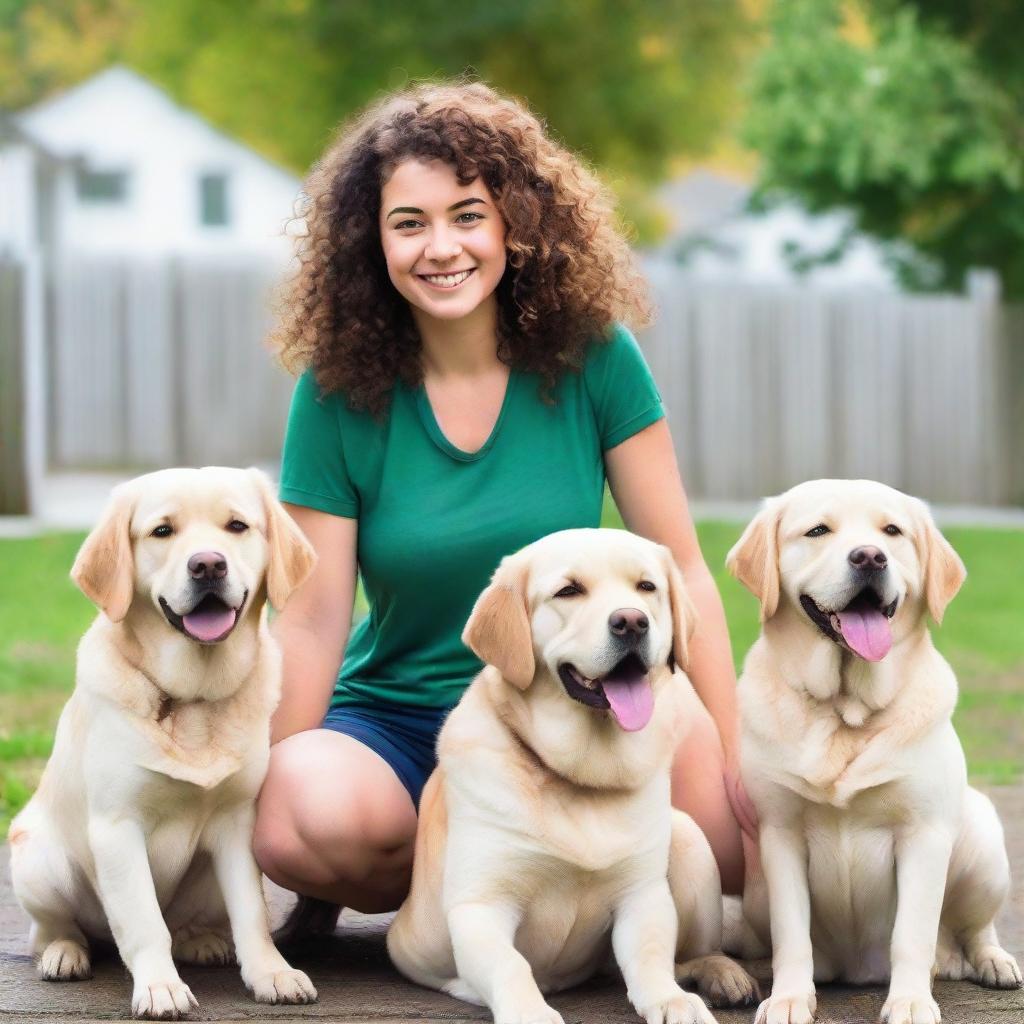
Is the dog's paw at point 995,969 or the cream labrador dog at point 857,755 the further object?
the dog's paw at point 995,969

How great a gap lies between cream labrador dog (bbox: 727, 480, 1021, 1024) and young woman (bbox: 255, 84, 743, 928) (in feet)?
1.54

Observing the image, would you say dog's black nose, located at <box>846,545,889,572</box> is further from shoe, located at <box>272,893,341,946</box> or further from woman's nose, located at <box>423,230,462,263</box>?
shoe, located at <box>272,893,341,946</box>

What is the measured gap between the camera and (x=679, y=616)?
339 centimetres

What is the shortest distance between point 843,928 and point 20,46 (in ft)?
140

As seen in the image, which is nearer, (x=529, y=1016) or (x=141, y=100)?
(x=529, y=1016)

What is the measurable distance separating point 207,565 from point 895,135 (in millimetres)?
15104

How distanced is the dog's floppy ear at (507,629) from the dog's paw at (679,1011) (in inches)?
24.9

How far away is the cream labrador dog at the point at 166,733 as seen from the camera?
3340 millimetres

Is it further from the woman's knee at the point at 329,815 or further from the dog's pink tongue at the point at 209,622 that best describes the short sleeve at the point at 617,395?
the dog's pink tongue at the point at 209,622

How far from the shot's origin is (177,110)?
3409 cm

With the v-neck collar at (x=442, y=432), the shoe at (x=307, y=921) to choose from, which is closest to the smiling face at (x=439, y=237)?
the v-neck collar at (x=442, y=432)

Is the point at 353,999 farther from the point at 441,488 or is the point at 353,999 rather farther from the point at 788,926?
the point at 441,488

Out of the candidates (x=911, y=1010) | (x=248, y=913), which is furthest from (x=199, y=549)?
(x=911, y=1010)

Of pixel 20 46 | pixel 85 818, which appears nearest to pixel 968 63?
pixel 85 818
